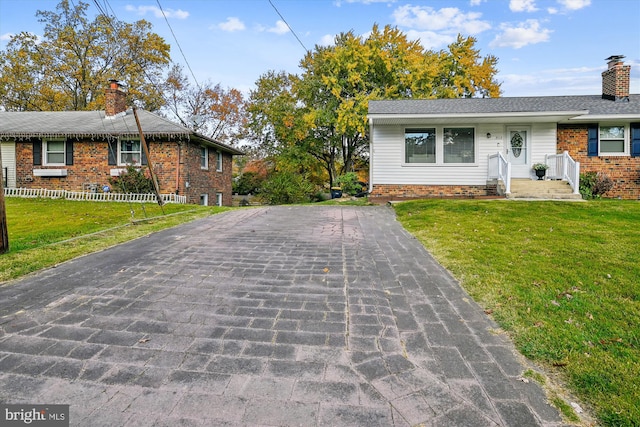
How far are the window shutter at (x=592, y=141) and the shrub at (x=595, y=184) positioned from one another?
0.95m

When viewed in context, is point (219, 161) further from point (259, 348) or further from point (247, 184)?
point (259, 348)

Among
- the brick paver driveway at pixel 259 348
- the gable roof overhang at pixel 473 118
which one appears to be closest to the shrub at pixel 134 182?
the gable roof overhang at pixel 473 118

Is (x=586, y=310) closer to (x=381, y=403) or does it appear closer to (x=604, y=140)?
(x=381, y=403)

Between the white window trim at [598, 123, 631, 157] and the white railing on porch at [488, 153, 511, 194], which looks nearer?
the white railing on porch at [488, 153, 511, 194]

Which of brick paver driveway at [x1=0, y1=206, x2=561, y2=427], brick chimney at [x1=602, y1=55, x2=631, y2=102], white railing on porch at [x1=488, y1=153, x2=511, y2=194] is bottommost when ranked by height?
brick paver driveway at [x1=0, y1=206, x2=561, y2=427]

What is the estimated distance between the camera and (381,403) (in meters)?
1.86

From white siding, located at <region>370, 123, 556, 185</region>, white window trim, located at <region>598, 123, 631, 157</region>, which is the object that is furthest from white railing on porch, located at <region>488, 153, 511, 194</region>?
white window trim, located at <region>598, 123, 631, 157</region>

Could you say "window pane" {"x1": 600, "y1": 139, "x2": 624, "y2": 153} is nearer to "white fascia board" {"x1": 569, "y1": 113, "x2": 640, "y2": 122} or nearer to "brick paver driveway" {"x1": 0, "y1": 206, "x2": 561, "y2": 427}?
"white fascia board" {"x1": 569, "y1": 113, "x2": 640, "y2": 122}

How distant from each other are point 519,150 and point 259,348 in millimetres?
13687

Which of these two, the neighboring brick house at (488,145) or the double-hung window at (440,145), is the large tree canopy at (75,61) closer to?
the neighboring brick house at (488,145)

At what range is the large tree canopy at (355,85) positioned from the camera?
2222cm

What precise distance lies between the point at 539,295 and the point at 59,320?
4319mm

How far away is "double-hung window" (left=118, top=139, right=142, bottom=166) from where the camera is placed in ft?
51.0

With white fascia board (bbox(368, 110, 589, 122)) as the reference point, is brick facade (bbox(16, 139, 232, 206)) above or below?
below
